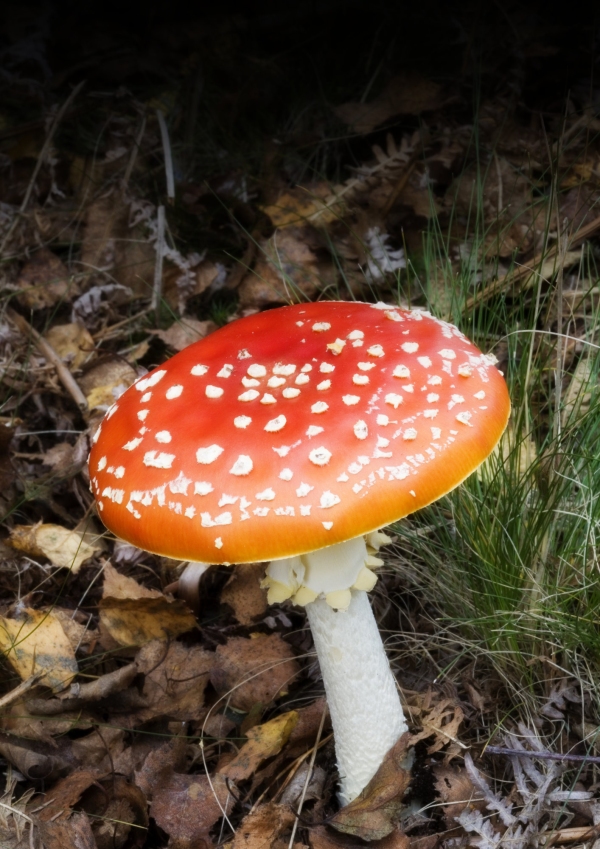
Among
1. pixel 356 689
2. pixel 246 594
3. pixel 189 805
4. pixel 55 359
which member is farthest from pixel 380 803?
pixel 55 359

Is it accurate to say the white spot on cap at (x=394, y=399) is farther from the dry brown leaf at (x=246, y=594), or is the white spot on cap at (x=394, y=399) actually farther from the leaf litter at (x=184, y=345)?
the dry brown leaf at (x=246, y=594)

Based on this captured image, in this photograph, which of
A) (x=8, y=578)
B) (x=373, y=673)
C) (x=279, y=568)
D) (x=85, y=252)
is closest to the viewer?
(x=279, y=568)

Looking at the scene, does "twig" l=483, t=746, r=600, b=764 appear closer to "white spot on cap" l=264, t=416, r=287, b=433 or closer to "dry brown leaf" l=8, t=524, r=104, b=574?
"white spot on cap" l=264, t=416, r=287, b=433

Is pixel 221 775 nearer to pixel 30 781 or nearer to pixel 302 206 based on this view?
pixel 30 781

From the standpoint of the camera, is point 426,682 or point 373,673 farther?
point 426,682

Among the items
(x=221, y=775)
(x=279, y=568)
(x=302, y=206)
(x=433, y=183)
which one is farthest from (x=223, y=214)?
(x=221, y=775)

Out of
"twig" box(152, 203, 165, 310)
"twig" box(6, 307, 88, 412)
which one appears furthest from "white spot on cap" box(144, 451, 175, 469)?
"twig" box(152, 203, 165, 310)
